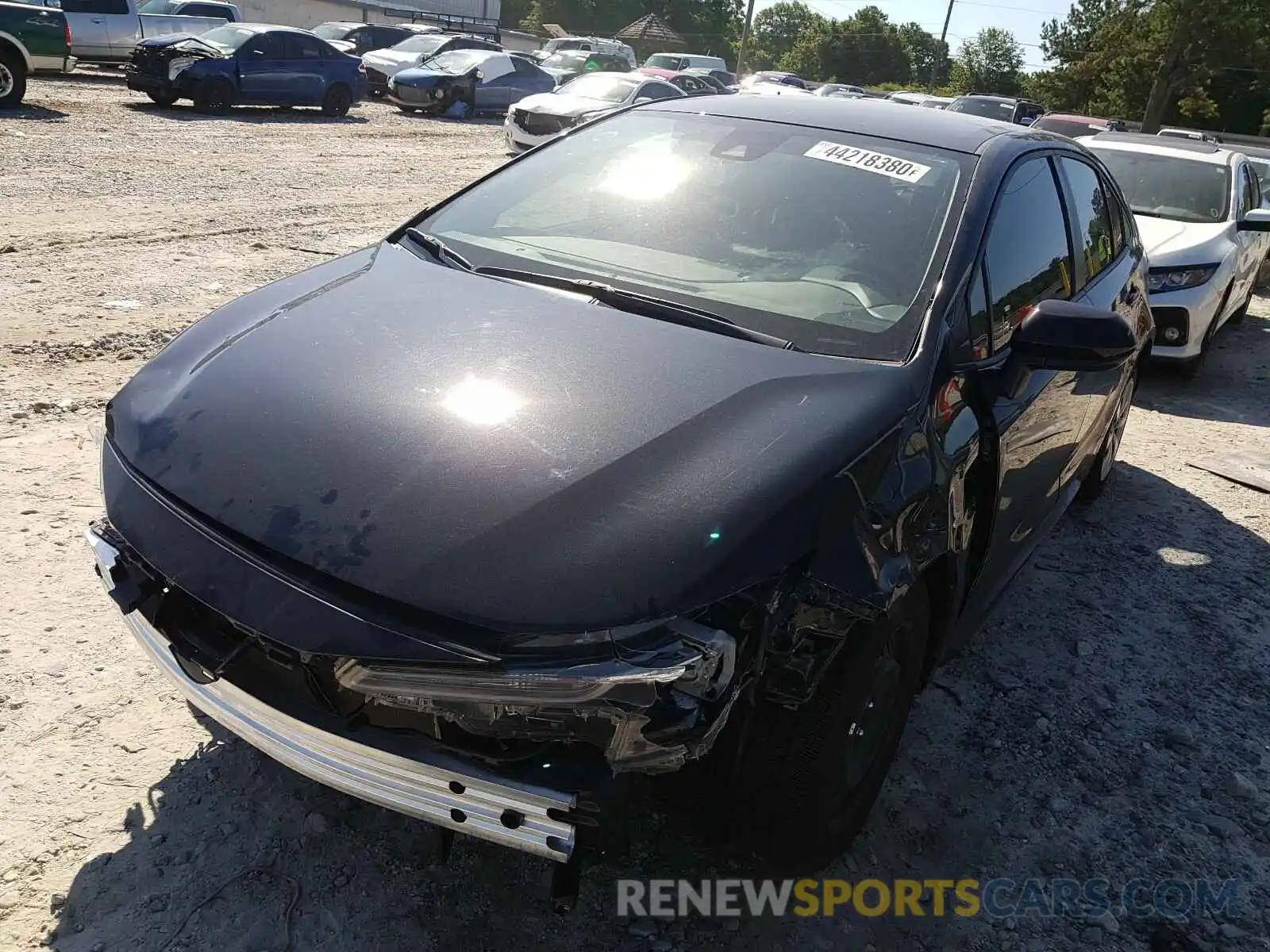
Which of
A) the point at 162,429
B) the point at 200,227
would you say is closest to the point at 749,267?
the point at 162,429

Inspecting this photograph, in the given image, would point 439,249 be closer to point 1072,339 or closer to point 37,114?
point 1072,339

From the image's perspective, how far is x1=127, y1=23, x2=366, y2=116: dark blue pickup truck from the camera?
636 inches

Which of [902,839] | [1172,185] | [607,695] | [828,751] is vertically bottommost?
[902,839]

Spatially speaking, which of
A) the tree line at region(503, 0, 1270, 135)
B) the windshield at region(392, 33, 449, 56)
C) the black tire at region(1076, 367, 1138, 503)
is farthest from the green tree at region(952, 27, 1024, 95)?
the black tire at region(1076, 367, 1138, 503)

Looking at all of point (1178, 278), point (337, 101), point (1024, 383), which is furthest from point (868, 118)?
point (337, 101)

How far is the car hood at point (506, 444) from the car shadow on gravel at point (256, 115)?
14993 mm

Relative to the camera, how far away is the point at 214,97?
1667 cm

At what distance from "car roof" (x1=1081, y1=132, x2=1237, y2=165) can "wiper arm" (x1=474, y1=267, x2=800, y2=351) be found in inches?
313

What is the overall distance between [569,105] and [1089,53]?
138ft

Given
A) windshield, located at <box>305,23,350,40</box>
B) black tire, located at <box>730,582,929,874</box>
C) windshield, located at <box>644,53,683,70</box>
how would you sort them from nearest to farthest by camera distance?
black tire, located at <box>730,582,929,874</box> → windshield, located at <box>305,23,350,40</box> → windshield, located at <box>644,53,683,70</box>

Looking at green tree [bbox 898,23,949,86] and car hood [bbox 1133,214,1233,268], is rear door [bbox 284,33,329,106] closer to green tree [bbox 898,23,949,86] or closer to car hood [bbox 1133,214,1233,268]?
car hood [bbox 1133,214,1233,268]

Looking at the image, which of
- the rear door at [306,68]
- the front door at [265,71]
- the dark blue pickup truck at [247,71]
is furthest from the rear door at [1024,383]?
the rear door at [306,68]

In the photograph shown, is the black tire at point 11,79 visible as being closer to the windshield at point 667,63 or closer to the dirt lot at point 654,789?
the dirt lot at point 654,789

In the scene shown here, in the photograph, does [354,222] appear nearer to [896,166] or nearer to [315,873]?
[896,166]
